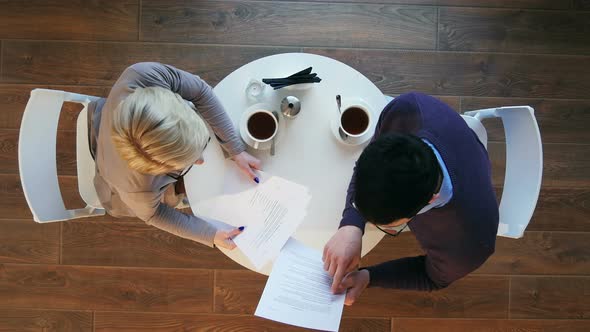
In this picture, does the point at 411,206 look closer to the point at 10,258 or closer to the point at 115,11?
the point at 115,11

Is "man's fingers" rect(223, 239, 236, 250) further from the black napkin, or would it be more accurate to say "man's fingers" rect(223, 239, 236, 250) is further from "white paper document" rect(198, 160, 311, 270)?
the black napkin

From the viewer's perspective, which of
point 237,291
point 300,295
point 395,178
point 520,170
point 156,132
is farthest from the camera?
point 237,291

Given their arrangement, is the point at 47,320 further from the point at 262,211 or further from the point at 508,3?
the point at 508,3

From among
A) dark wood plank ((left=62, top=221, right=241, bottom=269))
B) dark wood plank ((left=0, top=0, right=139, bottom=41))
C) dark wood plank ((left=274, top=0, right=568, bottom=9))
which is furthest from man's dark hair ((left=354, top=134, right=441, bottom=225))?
dark wood plank ((left=0, top=0, right=139, bottom=41))

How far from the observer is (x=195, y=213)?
121 centimetres

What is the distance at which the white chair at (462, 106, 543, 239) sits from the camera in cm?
115

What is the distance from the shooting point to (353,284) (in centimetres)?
117

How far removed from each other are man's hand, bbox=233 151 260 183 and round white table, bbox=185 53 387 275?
1.3 inches

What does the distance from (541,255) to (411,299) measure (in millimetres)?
596

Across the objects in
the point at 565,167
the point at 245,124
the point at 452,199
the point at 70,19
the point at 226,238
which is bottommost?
Result: the point at 565,167

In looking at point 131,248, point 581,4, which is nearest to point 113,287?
point 131,248

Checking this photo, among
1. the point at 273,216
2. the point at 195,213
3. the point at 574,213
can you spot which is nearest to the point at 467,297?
the point at 574,213

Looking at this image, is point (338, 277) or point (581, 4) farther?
point (581, 4)

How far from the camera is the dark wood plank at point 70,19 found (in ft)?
5.98
